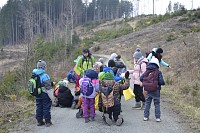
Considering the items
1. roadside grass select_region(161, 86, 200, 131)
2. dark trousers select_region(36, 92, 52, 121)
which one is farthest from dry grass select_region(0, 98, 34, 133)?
roadside grass select_region(161, 86, 200, 131)

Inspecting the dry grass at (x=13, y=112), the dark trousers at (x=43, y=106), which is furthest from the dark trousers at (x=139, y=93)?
the dry grass at (x=13, y=112)

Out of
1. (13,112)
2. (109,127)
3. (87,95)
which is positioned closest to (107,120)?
(109,127)

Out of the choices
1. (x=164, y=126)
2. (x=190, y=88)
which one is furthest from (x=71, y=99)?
(x=190, y=88)

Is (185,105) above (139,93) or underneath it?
underneath

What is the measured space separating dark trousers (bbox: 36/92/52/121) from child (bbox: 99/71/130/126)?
146 cm

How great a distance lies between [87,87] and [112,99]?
2.43 ft

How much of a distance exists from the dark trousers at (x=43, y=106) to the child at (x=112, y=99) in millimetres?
1458

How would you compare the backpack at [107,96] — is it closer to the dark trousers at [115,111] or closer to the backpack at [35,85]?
the dark trousers at [115,111]

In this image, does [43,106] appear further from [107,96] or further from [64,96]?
[64,96]

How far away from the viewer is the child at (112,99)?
8.43m

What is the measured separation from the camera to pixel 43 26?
94.0 metres

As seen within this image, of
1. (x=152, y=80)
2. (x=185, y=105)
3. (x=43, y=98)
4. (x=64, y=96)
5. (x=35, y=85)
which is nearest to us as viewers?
(x=35, y=85)

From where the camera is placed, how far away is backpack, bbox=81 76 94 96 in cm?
851

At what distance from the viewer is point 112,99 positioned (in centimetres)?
849
